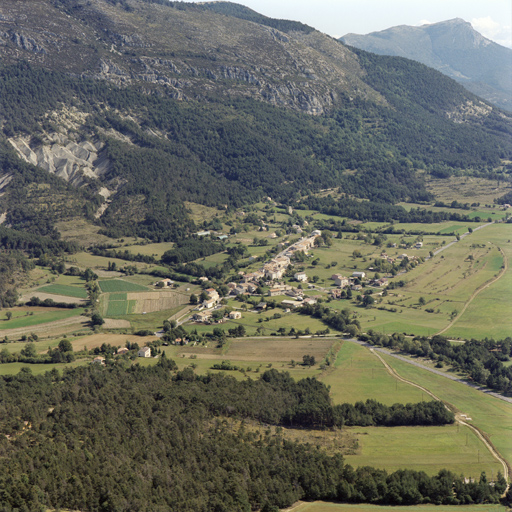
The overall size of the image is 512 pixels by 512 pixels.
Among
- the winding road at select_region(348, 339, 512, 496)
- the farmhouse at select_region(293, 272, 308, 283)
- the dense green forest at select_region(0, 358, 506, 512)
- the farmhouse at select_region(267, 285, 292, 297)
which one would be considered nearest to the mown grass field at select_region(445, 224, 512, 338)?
the winding road at select_region(348, 339, 512, 496)

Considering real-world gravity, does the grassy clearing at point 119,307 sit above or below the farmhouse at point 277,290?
below

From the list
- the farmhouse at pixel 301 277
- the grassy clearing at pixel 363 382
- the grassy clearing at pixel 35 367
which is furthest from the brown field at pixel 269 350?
the farmhouse at pixel 301 277

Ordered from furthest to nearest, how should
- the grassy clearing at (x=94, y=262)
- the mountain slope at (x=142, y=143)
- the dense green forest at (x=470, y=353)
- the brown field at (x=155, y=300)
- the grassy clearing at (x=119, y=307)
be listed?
the mountain slope at (x=142, y=143) < the grassy clearing at (x=94, y=262) < the brown field at (x=155, y=300) < the grassy clearing at (x=119, y=307) < the dense green forest at (x=470, y=353)

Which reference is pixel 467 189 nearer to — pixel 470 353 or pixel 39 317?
pixel 470 353

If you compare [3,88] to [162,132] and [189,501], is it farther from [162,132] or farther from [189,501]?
[189,501]

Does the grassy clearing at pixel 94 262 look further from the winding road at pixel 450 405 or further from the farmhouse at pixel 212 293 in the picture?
the winding road at pixel 450 405

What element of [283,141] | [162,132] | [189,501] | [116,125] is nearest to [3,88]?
[116,125]

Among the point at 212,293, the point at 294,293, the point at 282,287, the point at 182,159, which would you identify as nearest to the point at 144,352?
the point at 212,293
